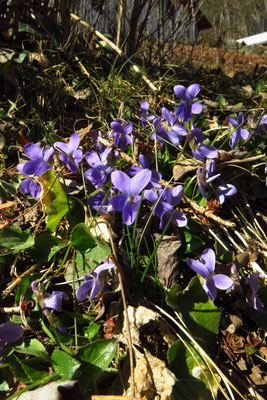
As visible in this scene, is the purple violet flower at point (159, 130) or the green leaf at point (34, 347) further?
the purple violet flower at point (159, 130)

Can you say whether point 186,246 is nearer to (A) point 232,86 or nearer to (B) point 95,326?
(B) point 95,326

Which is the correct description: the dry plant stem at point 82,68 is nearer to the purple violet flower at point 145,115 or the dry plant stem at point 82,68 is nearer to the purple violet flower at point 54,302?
the purple violet flower at point 145,115

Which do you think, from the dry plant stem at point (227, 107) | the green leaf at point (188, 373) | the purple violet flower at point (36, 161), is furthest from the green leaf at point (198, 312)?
the dry plant stem at point (227, 107)

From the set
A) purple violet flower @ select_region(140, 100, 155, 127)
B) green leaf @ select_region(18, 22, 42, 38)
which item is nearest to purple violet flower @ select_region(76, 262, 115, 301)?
purple violet flower @ select_region(140, 100, 155, 127)

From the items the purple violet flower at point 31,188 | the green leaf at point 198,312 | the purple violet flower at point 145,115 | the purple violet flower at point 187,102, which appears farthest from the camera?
the purple violet flower at point 145,115

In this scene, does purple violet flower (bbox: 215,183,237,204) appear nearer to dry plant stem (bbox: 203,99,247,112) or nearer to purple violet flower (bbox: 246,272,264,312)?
purple violet flower (bbox: 246,272,264,312)

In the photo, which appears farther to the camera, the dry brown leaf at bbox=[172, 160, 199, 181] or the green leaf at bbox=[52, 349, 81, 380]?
the dry brown leaf at bbox=[172, 160, 199, 181]
